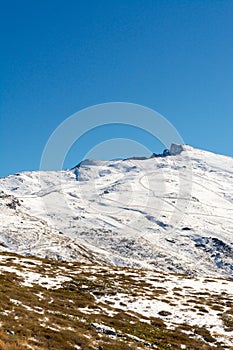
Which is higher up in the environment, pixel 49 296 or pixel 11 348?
pixel 49 296

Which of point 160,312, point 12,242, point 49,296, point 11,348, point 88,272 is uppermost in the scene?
point 12,242

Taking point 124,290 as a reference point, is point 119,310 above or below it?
below

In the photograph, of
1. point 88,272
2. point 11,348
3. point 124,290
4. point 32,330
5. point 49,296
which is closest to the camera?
point 11,348

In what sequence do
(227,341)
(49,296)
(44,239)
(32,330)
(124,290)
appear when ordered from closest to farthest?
(32,330)
(227,341)
(49,296)
(124,290)
(44,239)

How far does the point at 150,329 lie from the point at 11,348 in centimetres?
1659

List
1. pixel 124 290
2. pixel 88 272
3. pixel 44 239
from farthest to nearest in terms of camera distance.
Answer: pixel 44 239, pixel 88 272, pixel 124 290

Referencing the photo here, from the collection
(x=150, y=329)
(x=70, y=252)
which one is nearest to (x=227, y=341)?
(x=150, y=329)

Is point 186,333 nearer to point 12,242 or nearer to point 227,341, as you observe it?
point 227,341

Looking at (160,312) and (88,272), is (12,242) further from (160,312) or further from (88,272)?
(160,312)

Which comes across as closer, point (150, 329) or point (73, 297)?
point (150, 329)

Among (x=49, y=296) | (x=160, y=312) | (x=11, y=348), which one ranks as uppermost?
(x=160, y=312)

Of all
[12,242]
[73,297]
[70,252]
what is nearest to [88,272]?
[73,297]

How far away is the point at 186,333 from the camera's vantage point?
35219 mm

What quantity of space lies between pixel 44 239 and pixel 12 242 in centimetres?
1787
